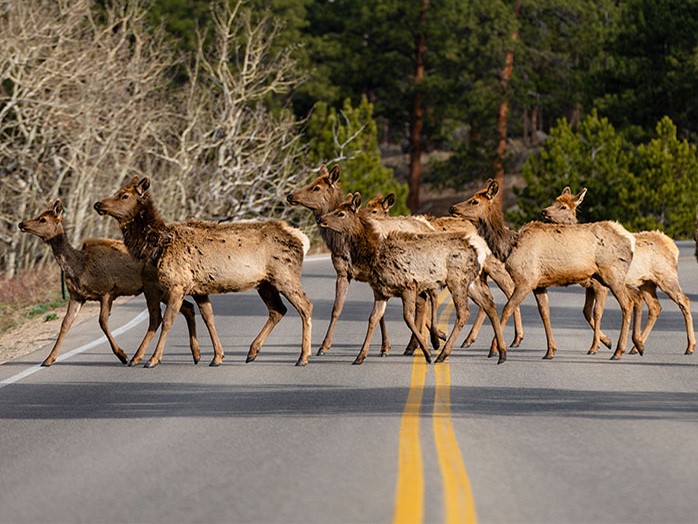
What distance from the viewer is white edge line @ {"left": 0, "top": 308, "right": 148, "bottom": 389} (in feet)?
51.2

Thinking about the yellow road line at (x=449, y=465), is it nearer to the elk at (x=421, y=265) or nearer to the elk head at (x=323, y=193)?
the elk at (x=421, y=265)

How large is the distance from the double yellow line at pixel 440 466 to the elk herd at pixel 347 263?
2274 mm

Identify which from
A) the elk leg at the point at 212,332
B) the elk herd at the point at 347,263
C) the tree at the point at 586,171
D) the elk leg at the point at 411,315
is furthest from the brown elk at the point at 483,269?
the tree at the point at 586,171

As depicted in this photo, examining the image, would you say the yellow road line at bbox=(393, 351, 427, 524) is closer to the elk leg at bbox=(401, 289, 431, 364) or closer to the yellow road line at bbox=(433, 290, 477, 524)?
the yellow road line at bbox=(433, 290, 477, 524)

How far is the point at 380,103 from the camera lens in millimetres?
72562

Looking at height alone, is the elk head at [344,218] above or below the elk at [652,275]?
above

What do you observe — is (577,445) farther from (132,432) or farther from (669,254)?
A: (669,254)

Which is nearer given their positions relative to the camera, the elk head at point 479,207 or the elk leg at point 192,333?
the elk leg at point 192,333

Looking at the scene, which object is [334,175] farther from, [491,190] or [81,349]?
[81,349]

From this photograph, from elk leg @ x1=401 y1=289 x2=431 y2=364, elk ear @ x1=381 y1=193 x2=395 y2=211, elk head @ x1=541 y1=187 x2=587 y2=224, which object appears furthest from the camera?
elk head @ x1=541 y1=187 x2=587 y2=224

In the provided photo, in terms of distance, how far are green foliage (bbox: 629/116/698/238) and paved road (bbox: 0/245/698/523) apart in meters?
37.9

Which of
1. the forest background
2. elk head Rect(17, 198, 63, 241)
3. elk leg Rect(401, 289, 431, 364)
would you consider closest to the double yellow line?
elk leg Rect(401, 289, 431, 364)

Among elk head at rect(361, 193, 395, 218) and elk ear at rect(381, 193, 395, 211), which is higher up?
elk ear at rect(381, 193, 395, 211)

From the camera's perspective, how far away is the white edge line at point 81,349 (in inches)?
615
